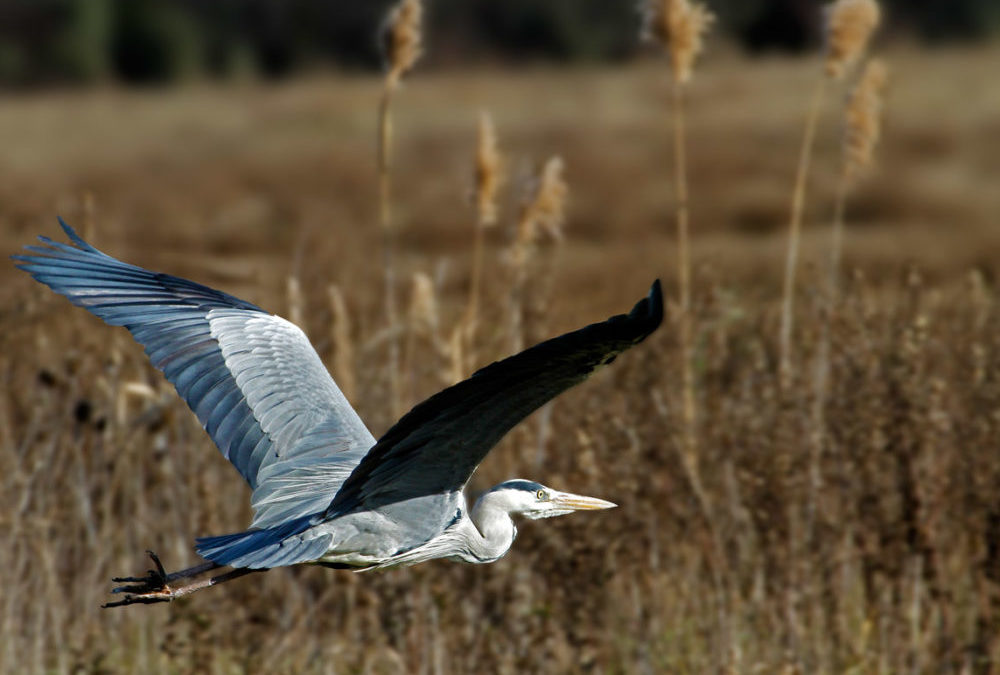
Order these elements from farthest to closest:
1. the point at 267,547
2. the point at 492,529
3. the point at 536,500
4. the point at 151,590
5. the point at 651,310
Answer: the point at 536,500 < the point at 492,529 < the point at 151,590 < the point at 267,547 < the point at 651,310

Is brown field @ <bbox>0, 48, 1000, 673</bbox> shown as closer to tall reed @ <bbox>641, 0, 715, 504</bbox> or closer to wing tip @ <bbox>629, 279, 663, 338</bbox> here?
tall reed @ <bbox>641, 0, 715, 504</bbox>

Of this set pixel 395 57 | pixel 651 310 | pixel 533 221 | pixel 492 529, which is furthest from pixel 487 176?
pixel 651 310

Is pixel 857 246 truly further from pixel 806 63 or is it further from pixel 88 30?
pixel 88 30

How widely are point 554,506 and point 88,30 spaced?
31.5 m

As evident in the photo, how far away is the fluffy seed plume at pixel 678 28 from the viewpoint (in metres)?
6.34

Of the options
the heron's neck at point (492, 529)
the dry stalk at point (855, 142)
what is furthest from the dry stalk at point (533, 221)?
the heron's neck at point (492, 529)

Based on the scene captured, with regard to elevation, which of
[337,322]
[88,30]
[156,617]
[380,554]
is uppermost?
[88,30]

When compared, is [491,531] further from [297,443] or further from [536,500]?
[297,443]

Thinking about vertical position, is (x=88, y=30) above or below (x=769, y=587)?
above

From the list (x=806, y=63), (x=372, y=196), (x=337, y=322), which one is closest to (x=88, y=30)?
(x=372, y=196)

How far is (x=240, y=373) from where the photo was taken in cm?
513

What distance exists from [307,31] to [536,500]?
32.6 metres

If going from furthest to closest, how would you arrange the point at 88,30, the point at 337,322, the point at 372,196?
the point at 88,30, the point at 372,196, the point at 337,322

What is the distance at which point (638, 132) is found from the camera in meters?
30.1
